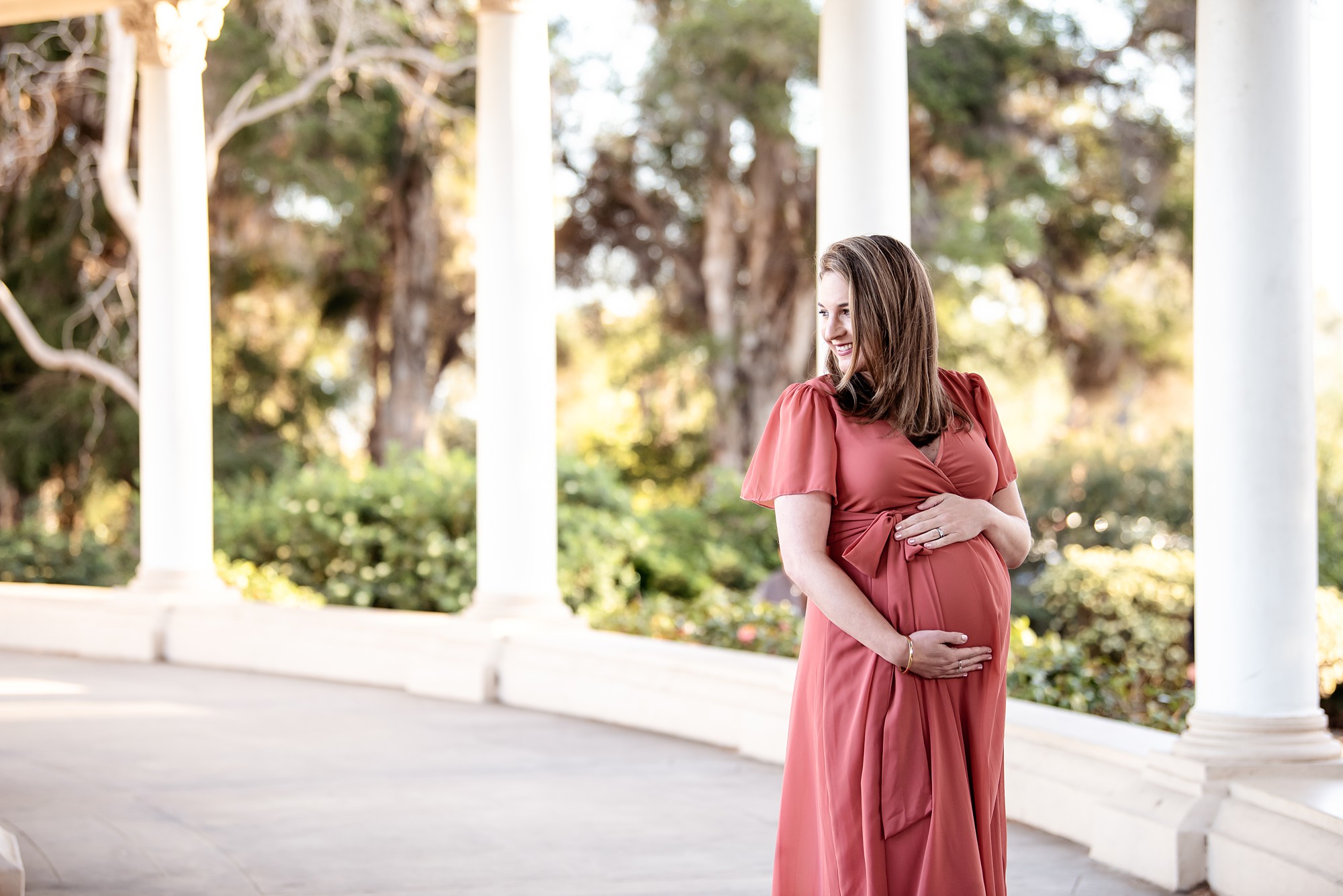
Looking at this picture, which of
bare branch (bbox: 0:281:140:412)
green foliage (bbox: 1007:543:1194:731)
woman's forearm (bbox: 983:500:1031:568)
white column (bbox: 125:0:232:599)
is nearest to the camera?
woman's forearm (bbox: 983:500:1031:568)

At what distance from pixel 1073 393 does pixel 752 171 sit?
10.9 meters

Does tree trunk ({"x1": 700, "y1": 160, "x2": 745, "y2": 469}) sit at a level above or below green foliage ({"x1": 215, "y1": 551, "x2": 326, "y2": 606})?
above

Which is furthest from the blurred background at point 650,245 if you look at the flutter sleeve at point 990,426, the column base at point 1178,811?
the flutter sleeve at point 990,426

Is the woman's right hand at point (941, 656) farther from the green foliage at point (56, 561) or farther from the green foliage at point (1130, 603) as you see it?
the green foliage at point (56, 561)

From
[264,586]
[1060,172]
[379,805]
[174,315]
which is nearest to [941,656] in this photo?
[379,805]

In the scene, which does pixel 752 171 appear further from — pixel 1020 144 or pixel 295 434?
pixel 295 434

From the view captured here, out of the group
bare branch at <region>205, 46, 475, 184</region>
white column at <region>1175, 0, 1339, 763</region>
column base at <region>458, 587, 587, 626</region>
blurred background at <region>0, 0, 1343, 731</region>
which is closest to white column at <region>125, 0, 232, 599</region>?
column base at <region>458, 587, 587, 626</region>

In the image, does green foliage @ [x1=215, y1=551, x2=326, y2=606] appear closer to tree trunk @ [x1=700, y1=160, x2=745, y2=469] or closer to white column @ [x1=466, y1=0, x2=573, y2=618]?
white column @ [x1=466, y1=0, x2=573, y2=618]

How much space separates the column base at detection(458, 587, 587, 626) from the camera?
14477 mm

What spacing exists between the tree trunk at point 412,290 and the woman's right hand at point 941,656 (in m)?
29.7

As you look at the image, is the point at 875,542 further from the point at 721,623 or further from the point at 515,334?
the point at 721,623

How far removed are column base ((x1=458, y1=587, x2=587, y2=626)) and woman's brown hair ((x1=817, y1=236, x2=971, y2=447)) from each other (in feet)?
32.3

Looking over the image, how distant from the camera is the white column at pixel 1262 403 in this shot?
809 centimetres

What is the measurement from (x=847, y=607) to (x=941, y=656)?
356mm
